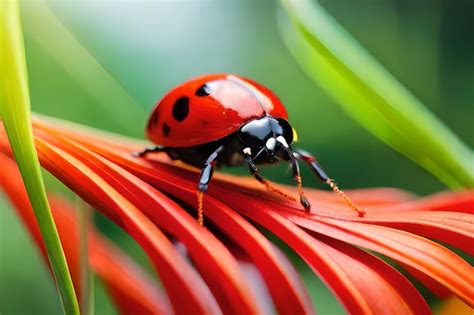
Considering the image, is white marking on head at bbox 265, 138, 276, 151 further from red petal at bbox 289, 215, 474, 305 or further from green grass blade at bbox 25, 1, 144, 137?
green grass blade at bbox 25, 1, 144, 137

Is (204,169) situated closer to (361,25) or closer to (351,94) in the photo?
(351,94)

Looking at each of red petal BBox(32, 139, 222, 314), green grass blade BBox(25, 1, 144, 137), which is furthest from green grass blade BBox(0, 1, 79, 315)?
green grass blade BBox(25, 1, 144, 137)

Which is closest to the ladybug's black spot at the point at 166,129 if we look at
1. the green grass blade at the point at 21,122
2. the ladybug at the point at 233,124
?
the ladybug at the point at 233,124

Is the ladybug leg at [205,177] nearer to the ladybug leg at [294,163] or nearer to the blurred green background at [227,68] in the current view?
the ladybug leg at [294,163]

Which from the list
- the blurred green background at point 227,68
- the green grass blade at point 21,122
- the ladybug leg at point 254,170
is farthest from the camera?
the blurred green background at point 227,68

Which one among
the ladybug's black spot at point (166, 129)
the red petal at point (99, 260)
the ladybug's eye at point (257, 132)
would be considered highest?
the ladybug's black spot at point (166, 129)
